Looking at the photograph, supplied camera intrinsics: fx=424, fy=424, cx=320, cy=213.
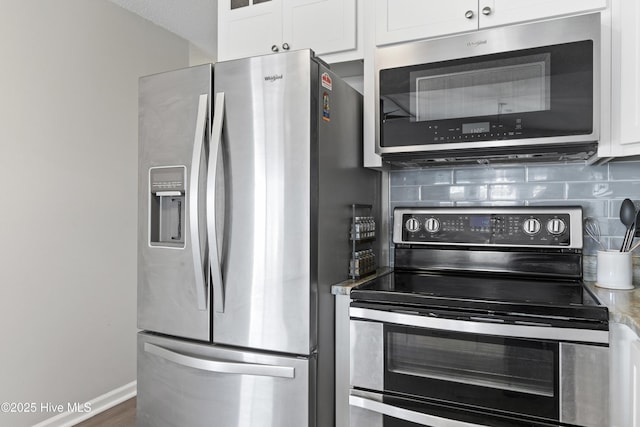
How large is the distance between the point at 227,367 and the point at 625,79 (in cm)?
175

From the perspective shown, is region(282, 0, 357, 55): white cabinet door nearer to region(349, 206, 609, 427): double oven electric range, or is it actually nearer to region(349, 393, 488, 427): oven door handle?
region(349, 206, 609, 427): double oven electric range

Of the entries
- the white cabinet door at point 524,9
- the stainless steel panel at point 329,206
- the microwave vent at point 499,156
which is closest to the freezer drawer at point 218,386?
the stainless steel panel at point 329,206

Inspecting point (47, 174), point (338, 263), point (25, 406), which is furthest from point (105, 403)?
point (338, 263)

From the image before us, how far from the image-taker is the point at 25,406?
2299 mm

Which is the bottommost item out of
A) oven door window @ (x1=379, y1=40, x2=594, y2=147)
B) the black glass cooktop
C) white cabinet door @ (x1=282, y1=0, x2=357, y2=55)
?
the black glass cooktop

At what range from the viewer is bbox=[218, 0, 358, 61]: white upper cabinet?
1895 mm

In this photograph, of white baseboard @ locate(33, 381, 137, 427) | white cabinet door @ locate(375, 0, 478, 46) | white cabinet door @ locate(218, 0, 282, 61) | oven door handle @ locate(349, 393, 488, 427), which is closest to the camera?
oven door handle @ locate(349, 393, 488, 427)

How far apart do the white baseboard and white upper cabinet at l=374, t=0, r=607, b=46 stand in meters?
2.69

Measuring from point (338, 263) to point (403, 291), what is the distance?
11.3 inches

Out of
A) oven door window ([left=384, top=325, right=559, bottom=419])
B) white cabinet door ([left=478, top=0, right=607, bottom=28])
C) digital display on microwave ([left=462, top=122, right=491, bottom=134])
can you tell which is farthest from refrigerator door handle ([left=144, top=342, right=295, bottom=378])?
white cabinet door ([left=478, top=0, right=607, bottom=28])

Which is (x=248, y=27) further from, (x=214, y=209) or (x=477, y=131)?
(x=477, y=131)

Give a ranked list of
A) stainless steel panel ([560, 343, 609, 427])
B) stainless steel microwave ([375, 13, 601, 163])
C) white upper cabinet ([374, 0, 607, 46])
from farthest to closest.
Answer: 1. white upper cabinet ([374, 0, 607, 46])
2. stainless steel microwave ([375, 13, 601, 163])
3. stainless steel panel ([560, 343, 609, 427])

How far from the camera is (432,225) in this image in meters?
1.95

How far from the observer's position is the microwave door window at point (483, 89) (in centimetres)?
154
